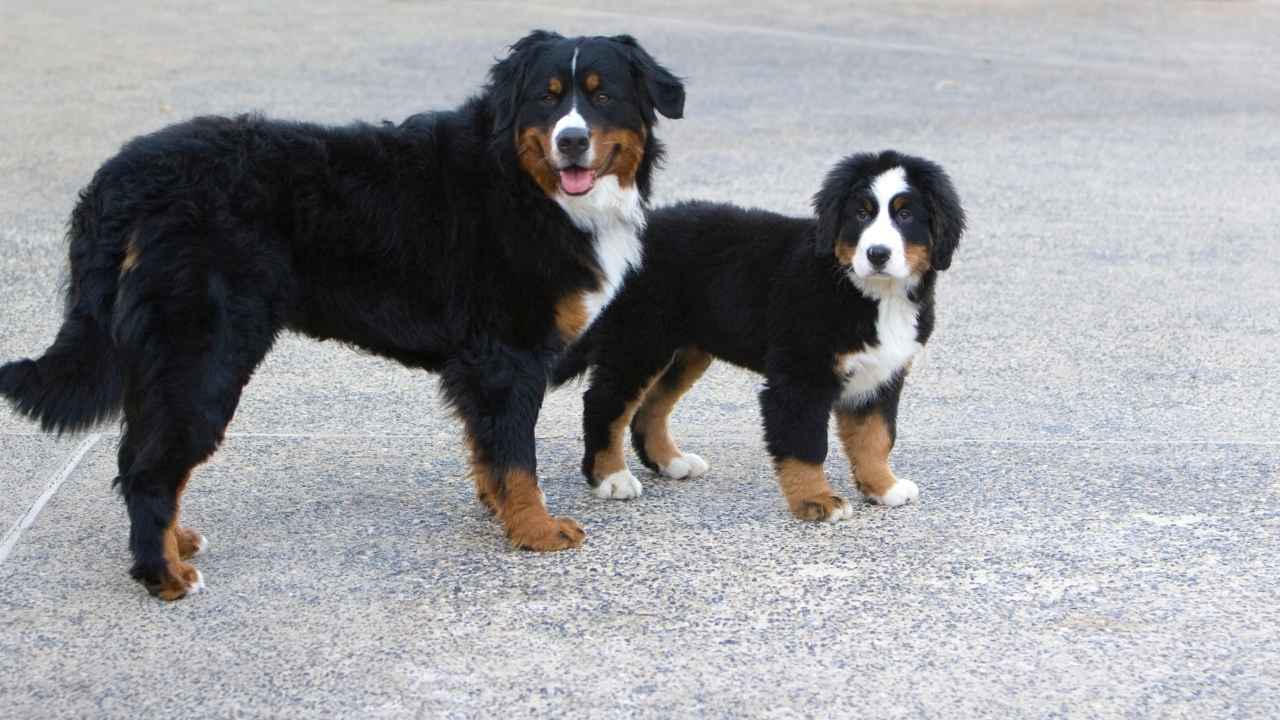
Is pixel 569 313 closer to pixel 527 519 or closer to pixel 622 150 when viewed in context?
pixel 622 150

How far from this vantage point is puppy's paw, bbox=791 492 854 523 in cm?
534

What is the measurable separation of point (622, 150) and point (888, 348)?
1084 millimetres

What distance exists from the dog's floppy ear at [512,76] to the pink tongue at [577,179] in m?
0.24

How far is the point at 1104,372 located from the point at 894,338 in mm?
2166

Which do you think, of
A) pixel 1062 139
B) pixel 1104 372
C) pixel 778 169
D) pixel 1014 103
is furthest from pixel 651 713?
pixel 1014 103

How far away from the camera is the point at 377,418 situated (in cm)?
650

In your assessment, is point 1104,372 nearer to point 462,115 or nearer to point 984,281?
point 984,281

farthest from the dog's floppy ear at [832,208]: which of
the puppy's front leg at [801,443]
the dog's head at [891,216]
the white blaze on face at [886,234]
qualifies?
the puppy's front leg at [801,443]

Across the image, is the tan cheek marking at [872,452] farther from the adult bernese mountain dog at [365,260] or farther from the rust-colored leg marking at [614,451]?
the adult bernese mountain dog at [365,260]

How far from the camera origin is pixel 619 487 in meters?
5.64

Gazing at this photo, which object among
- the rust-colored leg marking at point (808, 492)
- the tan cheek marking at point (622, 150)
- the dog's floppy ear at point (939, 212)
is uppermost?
the tan cheek marking at point (622, 150)

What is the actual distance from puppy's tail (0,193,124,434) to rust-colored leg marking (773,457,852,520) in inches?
83.5

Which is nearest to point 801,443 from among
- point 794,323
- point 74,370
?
point 794,323

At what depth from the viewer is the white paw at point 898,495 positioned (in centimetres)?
552
